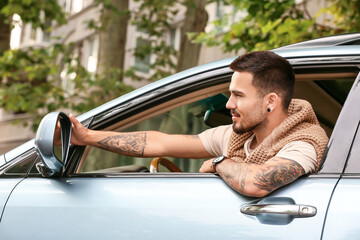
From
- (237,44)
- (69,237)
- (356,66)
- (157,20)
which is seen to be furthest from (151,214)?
(157,20)

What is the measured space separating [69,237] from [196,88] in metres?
0.77

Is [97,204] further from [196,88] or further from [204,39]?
[204,39]

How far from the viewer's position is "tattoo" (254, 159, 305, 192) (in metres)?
2.34

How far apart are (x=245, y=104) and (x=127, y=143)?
0.58 meters

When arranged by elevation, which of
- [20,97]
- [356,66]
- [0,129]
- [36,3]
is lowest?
[0,129]

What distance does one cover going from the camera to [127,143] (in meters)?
3.01

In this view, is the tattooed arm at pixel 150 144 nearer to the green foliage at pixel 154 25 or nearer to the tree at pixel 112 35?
the tree at pixel 112 35

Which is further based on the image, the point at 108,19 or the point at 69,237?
the point at 108,19

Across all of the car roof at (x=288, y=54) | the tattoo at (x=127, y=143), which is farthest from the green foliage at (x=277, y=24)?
the tattoo at (x=127, y=143)

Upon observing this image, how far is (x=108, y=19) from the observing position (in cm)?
1147

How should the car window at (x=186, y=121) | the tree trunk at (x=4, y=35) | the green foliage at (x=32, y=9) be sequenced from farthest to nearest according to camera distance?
the tree trunk at (x=4, y=35)
the green foliage at (x=32, y=9)
the car window at (x=186, y=121)

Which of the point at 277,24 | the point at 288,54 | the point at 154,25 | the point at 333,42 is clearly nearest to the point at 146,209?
the point at 288,54

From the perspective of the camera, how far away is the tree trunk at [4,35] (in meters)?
12.6

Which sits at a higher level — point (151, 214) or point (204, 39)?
point (204, 39)
